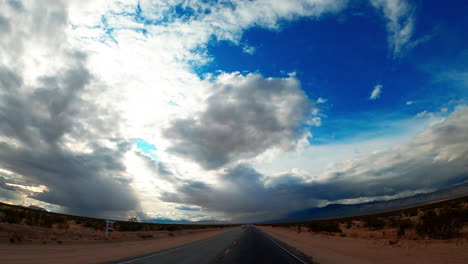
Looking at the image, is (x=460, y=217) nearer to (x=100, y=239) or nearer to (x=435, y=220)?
(x=435, y=220)

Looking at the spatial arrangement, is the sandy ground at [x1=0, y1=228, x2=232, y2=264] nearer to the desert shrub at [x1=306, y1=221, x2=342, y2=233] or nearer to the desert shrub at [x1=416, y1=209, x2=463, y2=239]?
the desert shrub at [x1=416, y1=209, x2=463, y2=239]

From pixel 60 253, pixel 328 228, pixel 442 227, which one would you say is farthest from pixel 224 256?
pixel 328 228

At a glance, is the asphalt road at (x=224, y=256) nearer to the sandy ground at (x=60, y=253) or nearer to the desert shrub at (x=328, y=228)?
the sandy ground at (x=60, y=253)

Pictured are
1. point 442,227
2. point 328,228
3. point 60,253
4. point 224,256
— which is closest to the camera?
point 442,227

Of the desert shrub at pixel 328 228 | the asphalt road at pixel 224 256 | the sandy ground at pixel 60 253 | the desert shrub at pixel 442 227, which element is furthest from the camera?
the desert shrub at pixel 328 228

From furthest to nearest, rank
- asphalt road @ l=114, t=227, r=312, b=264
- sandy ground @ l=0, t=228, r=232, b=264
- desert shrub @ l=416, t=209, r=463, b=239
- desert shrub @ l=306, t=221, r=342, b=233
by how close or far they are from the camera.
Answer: desert shrub @ l=306, t=221, r=342, b=233 → desert shrub @ l=416, t=209, r=463, b=239 → asphalt road @ l=114, t=227, r=312, b=264 → sandy ground @ l=0, t=228, r=232, b=264

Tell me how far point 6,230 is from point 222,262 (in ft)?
53.4

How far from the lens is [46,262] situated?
10781 mm

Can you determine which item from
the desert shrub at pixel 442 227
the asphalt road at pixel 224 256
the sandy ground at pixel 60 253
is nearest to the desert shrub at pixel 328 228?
the desert shrub at pixel 442 227

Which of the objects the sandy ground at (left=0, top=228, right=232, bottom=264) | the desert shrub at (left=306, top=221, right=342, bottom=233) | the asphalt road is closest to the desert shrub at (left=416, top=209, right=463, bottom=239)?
the asphalt road

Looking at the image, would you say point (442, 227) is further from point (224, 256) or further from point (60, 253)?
point (60, 253)

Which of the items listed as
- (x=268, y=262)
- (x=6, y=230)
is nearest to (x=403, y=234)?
(x=268, y=262)

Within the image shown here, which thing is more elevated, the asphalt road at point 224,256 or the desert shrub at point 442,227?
the desert shrub at point 442,227

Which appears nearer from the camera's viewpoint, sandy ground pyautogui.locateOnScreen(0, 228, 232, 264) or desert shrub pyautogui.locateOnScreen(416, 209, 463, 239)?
sandy ground pyautogui.locateOnScreen(0, 228, 232, 264)
